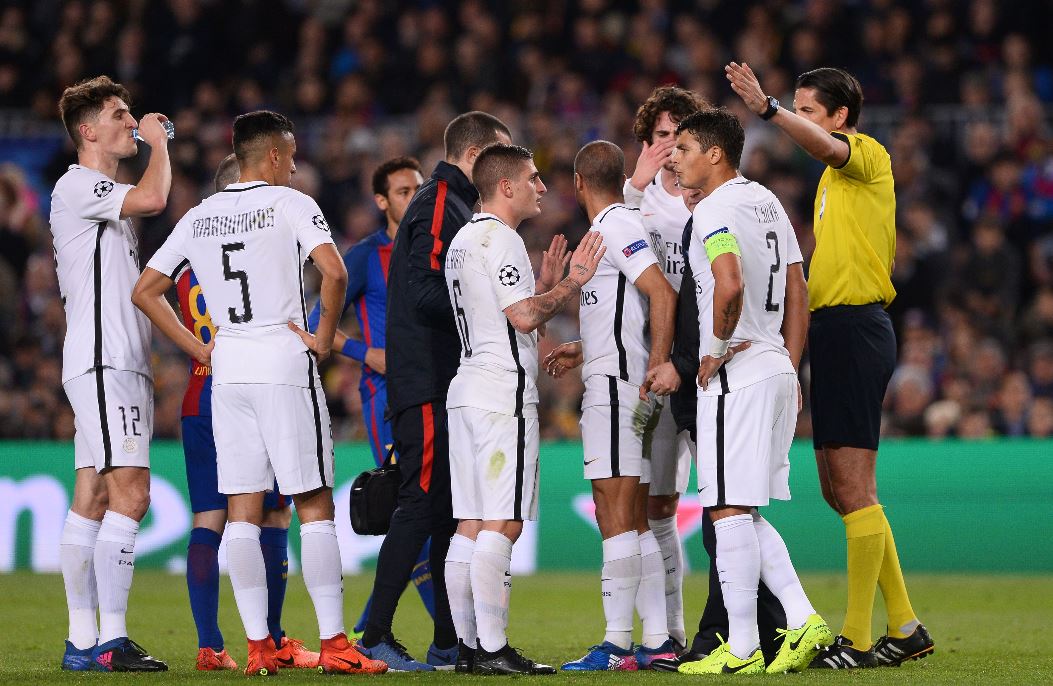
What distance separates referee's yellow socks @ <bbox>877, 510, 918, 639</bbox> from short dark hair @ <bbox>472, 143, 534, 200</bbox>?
8.10 feet

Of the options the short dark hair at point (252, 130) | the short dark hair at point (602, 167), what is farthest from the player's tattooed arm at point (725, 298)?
the short dark hair at point (252, 130)

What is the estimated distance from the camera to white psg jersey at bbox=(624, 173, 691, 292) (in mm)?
7551

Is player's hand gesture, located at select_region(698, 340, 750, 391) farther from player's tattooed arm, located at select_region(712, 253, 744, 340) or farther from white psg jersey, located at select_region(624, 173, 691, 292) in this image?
white psg jersey, located at select_region(624, 173, 691, 292)

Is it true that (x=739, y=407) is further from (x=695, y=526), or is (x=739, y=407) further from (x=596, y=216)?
(x=695, y=526)

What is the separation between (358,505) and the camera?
717cm

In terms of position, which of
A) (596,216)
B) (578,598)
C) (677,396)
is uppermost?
(596,216)

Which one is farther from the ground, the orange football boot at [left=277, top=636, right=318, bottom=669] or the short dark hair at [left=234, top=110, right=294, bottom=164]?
the short dark hair at [left=234, top=110, right=294, bottom=164]

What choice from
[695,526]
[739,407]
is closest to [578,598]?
[695,526]

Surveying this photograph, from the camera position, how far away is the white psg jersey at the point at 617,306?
23.2 ft

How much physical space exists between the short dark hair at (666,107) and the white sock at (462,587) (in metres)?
2.33

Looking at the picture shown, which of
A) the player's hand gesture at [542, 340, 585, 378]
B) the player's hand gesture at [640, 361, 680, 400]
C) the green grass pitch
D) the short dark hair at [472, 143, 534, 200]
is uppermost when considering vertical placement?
the short dark hair at [472, 143, 534, 200]

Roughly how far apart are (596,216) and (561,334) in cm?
754

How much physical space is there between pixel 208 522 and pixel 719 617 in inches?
101

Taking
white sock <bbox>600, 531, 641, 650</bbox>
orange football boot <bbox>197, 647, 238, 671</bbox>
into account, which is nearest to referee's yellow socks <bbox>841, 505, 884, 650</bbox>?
white sock <bbox>600, 531, 641, 650</bbox>
